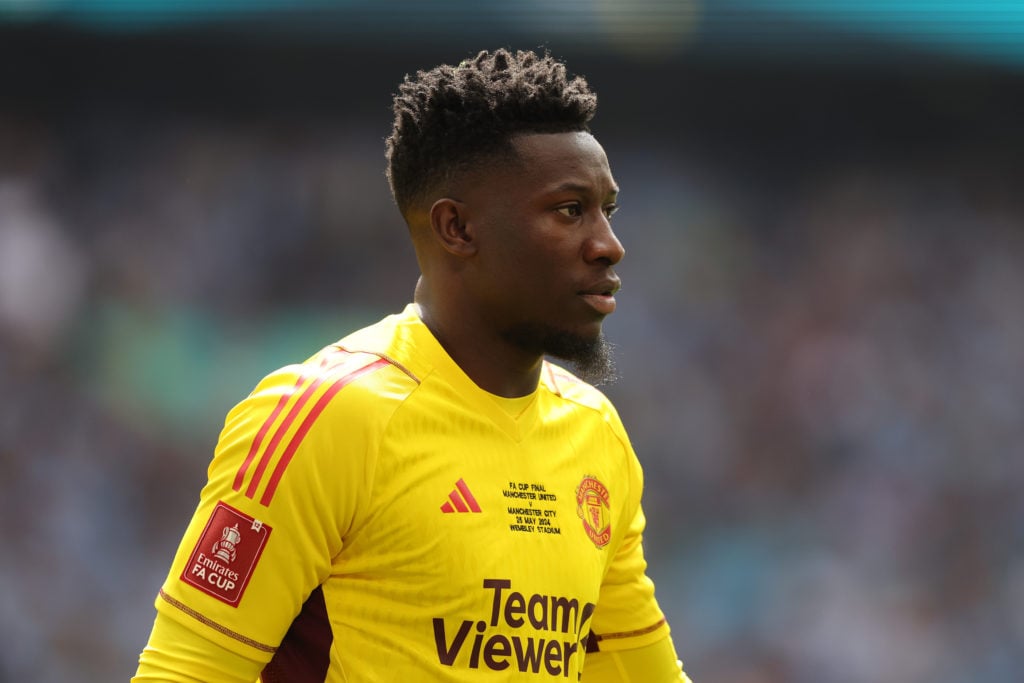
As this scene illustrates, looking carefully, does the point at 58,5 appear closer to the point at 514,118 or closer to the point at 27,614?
the point at 27,614

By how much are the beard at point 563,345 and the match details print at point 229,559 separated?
61cm

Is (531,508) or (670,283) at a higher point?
(670,283)

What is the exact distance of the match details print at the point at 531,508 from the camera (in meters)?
2.19

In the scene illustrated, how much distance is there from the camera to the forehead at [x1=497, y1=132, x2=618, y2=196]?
2256 mm

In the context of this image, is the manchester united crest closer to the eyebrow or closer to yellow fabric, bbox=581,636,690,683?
yellow fabric, bbox=581,636,690,683

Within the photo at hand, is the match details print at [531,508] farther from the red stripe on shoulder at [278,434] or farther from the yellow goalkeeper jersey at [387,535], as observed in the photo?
the red stripe on shoulder at [278,434]

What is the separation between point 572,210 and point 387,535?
2.25 feet

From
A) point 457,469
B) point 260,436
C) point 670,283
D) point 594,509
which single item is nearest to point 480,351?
point 457,469

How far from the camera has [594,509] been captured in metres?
2.36

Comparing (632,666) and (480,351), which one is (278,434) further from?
(632,666)

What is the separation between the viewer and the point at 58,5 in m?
6.50

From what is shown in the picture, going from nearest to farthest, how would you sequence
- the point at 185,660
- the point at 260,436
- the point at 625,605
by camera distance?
the point at 185,660 → the point at 260,436 → the point at 625,605

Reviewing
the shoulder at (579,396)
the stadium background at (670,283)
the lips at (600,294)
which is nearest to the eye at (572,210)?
the lips at (600,294)

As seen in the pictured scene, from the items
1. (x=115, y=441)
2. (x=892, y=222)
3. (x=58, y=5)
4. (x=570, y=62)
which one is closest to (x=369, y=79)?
(x=570, y=62)
